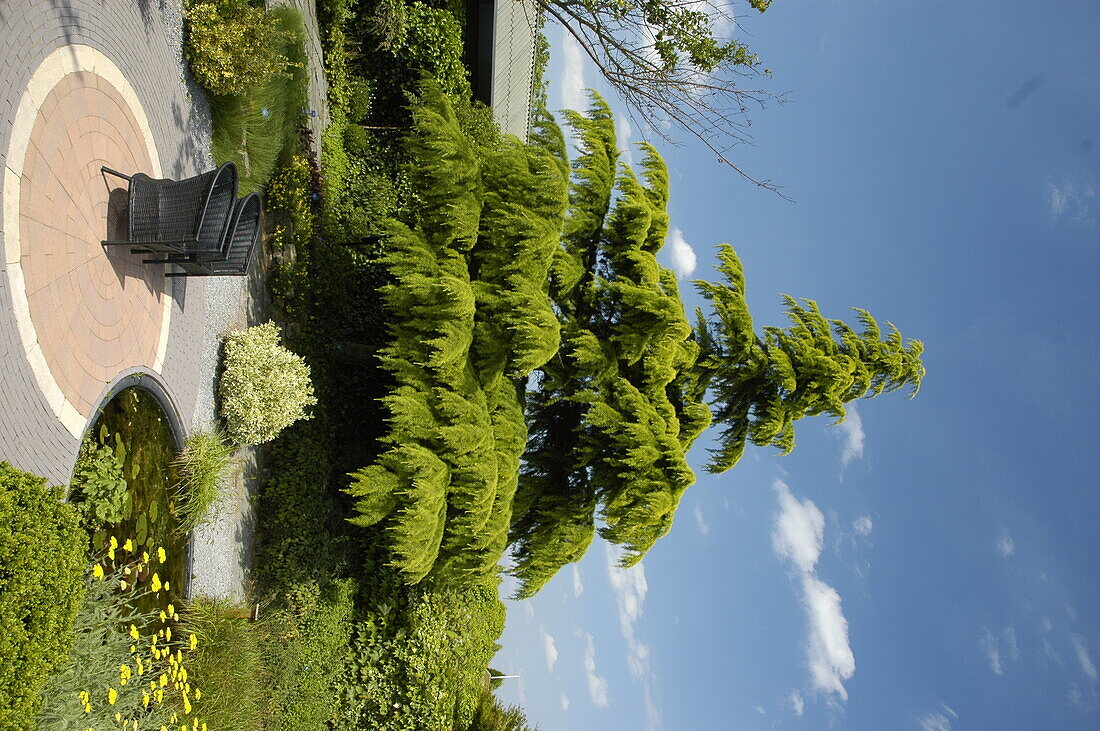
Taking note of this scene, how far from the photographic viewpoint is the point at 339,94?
1555 centimetres

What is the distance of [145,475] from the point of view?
812 centimetres

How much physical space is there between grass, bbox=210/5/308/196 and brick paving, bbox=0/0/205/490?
4.61ft

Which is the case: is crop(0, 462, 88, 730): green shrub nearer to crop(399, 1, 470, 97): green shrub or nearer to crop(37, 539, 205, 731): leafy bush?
crop(37, 539, 205, 731): leafy bush

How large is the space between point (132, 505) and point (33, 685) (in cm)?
296

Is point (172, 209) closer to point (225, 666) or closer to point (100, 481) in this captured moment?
point (100, 481)

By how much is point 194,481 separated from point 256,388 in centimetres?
158

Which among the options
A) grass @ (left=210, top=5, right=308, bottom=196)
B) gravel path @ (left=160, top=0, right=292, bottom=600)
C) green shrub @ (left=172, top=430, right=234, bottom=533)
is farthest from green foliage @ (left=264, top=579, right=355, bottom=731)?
grass @ (left=210, top=5, right=308, bottom=196)

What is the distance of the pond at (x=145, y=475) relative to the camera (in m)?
7.50

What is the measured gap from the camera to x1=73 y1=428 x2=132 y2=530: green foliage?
700 centimetres

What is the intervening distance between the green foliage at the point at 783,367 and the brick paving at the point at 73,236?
318 inches

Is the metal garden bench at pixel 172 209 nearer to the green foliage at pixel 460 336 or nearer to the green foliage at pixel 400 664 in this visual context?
the green foliage at pixel 460 336

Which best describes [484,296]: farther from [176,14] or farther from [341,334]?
[176,14]

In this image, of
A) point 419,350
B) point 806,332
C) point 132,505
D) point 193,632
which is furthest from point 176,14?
point 806,332

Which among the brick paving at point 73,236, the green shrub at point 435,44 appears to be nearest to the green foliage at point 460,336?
the brick paving at point 73,236
